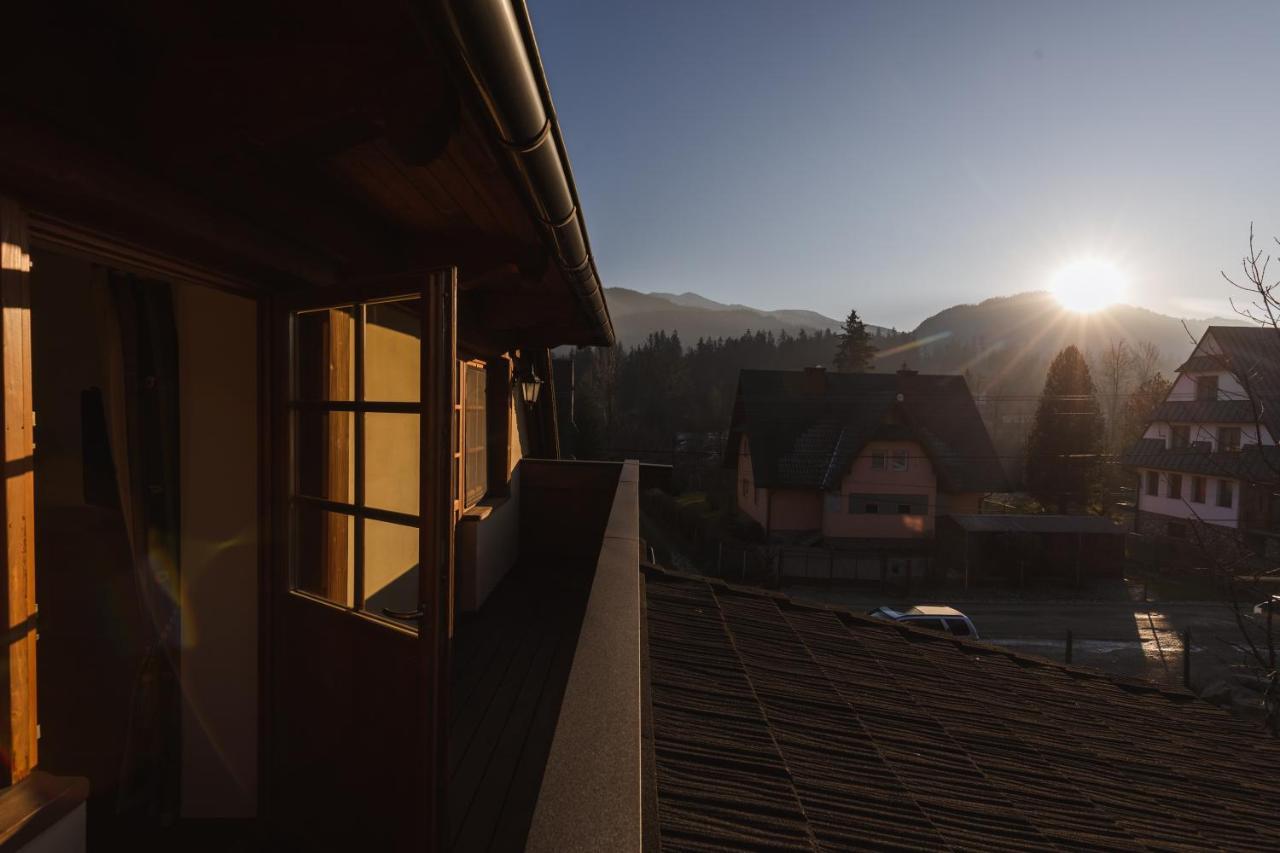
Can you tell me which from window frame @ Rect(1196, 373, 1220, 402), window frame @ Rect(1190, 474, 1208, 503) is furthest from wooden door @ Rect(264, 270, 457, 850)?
window frame @ Rect(1190, 474, 1208, 503)

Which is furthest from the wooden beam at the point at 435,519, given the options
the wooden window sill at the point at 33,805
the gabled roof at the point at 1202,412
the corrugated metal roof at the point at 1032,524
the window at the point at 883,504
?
the gabled roof at the point at 1202,412

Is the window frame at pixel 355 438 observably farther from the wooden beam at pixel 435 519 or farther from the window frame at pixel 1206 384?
the window frame at pixel 1206 384

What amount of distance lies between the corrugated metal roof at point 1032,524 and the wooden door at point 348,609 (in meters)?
18.2

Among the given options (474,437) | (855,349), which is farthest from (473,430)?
(855,349)

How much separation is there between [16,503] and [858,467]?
18902mm

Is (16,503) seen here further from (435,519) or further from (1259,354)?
(1259,354)

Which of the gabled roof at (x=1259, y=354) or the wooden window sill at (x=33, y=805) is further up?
the gabled roof at (x=1259, y=354)

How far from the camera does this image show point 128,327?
2.24m

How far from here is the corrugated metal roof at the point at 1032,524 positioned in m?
16.9

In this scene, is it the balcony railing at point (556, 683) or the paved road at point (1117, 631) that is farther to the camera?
the paved road at point (1117, 631)

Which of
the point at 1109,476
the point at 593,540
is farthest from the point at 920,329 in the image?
the point at 593,540

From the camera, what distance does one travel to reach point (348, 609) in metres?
2.06

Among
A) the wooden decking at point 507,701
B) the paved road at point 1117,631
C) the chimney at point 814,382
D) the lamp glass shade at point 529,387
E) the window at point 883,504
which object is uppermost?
the chimney at point 814,382

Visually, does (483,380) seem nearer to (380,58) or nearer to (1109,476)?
(380,58)
